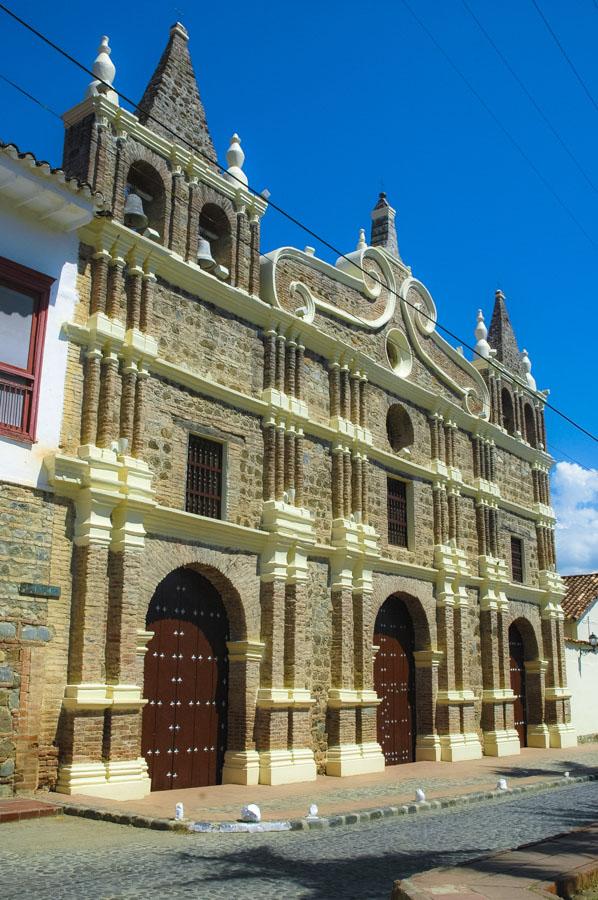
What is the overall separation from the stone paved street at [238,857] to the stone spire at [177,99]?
12.0m

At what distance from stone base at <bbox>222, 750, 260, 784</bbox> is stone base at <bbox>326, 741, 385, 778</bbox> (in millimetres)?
2078

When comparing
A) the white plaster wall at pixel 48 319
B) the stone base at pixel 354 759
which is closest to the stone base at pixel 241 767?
the stone base at pixel 354 759

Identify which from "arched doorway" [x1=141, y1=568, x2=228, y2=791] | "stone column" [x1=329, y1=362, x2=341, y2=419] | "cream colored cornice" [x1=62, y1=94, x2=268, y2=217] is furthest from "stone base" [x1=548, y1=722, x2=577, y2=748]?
"cream colored cornice" [x1=62, y1=94, x2=268, y2=217]

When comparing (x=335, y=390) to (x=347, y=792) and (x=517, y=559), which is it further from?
(x=517, y=559)

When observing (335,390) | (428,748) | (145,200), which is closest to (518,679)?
(428,748)

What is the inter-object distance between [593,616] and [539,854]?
25.6 metres

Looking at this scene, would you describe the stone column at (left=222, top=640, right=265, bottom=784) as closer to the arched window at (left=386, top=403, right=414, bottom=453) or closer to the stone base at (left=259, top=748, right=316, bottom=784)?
the stone base at (left=259, top=748, right=316, bottom=784)

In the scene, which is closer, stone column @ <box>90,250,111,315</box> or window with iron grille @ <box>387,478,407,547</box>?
stone column @ <box>90,250,111,315</box>

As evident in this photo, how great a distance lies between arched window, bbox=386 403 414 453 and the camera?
2194cm

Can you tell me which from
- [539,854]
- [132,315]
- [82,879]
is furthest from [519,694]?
[82,879]

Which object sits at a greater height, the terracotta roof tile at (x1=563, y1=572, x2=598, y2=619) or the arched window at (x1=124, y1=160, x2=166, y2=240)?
the arched window at (x1=124, y1=160, x2=166, y2=240)

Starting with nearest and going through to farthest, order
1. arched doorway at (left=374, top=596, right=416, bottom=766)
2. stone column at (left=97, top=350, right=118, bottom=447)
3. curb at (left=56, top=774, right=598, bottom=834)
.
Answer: curb at (left=56, top=774, right=598, bottom=834)
stone column at (left=97, top=350, right=118, bottom=447)
arched doorway at (left=374, top=596, right=416, bottom=766)

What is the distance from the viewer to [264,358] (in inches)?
693

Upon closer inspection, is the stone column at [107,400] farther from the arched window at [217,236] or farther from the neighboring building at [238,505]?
the arched window at [217,236]
